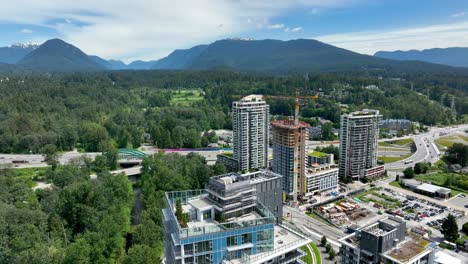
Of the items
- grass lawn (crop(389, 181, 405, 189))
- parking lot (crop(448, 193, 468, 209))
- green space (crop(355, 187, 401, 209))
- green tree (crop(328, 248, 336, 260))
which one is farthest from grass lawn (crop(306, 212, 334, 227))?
parking lot (crop(448, 193, 468, 209))

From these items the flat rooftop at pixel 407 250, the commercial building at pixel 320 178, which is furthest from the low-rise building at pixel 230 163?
the flat rooftop at pixel 407 250

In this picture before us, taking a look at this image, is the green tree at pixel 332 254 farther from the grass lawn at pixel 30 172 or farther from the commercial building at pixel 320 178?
the grass lawn at pixel 30 172

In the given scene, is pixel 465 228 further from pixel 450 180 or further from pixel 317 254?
pixel 317 254

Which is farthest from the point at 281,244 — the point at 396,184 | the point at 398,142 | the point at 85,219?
the point at 398,142

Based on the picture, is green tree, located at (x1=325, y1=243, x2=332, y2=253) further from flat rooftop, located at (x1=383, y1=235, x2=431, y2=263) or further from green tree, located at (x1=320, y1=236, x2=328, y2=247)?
flat rooftop, located at (x1=383, y1=235, x2=431, y2=263)

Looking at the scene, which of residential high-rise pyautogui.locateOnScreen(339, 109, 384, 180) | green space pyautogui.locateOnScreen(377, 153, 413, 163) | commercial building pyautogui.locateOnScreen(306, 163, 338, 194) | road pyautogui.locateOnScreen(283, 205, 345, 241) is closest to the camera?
road pyautogui.locateOnScreen(283, 205, 345, 241)

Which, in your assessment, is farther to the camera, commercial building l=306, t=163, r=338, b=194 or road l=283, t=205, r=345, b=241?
commercial building l=306, t=163, r=338, b=194
